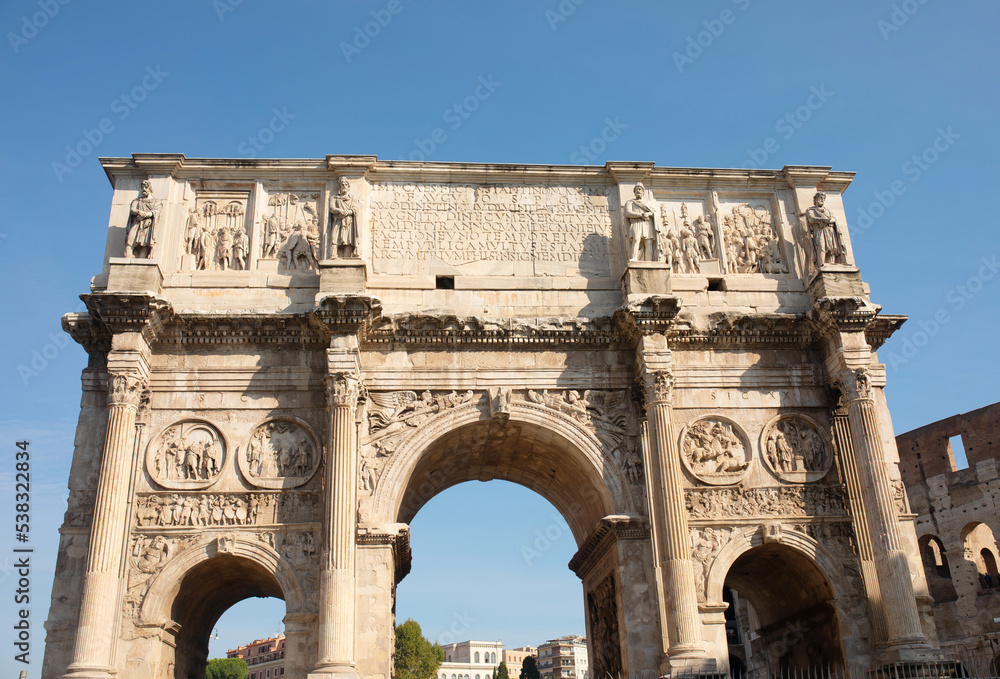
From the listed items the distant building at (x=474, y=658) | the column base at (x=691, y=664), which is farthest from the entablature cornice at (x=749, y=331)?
the distant building at (x=474, y=658)

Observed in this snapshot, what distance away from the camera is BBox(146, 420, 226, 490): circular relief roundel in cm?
1323

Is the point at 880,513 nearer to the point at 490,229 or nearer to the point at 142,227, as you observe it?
the point at 490,229

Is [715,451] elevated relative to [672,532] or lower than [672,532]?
A: elevated

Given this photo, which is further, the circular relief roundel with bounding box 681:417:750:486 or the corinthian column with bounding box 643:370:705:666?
the circular relief roundel with bounding box 681:417:750:486

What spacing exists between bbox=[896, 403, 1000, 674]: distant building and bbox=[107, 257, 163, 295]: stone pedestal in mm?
26175

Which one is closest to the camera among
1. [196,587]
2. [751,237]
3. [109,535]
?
[109,535]

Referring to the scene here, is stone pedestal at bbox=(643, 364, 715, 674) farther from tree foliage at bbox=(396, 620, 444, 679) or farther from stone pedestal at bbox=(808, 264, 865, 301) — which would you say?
tree foliage at bbox=(396, 620, 444, 679)

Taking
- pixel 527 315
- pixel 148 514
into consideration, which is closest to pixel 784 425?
pixel 527 315

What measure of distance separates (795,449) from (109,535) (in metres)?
11.1

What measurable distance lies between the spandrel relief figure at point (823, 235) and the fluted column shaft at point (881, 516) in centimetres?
238

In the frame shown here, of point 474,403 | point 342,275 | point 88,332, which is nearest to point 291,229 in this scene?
point 342,275

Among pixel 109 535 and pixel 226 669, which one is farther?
pixel 226 669

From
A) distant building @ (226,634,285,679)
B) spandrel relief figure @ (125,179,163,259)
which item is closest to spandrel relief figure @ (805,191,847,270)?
spandrel relief figure @ (125,179,163,259)

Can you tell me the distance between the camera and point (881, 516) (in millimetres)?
13062
